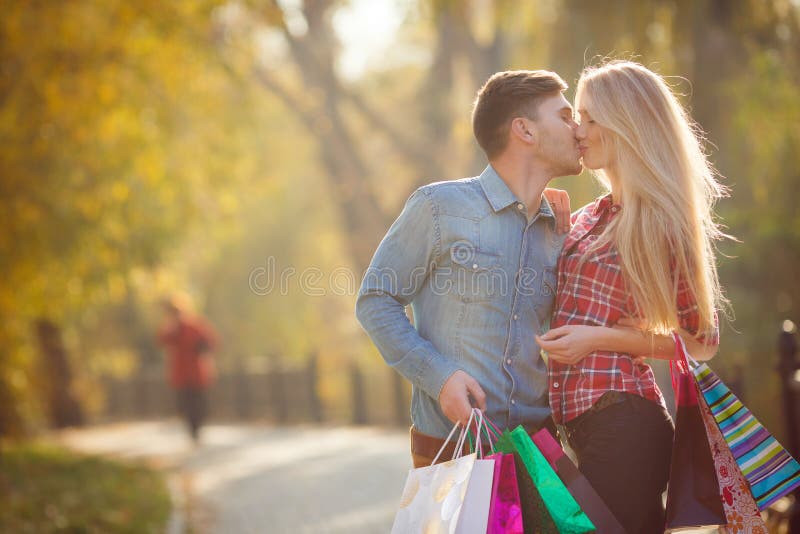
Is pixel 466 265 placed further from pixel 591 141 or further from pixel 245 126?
pixel 245 126

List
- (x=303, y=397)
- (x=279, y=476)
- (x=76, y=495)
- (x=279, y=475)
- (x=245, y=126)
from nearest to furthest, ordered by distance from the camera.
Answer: (x=76, y=495), (x=279, y=476), (x=279, y=475), (x=245, y=126), (x=303, y=397)

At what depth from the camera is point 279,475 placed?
40.3ft

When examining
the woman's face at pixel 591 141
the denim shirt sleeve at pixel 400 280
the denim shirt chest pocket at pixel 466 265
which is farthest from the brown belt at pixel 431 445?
the woman's face at pixel 591 141

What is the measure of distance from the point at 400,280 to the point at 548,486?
824 millimetres

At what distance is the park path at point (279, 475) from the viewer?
9016mm

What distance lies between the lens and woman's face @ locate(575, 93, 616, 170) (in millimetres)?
3652

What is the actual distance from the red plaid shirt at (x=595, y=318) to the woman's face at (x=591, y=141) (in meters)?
0.16

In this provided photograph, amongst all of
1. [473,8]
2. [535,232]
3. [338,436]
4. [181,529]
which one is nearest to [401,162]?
[338,436]

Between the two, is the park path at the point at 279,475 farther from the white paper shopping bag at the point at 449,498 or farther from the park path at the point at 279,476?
the white paper shopping bag at the point at 449,498

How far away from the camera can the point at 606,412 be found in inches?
137

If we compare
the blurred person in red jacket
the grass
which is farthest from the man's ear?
the blurred person in red jacket

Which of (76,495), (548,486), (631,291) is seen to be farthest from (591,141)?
(76,495)

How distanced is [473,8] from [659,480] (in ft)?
34.7

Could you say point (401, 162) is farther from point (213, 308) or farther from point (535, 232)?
point (535, 232)
